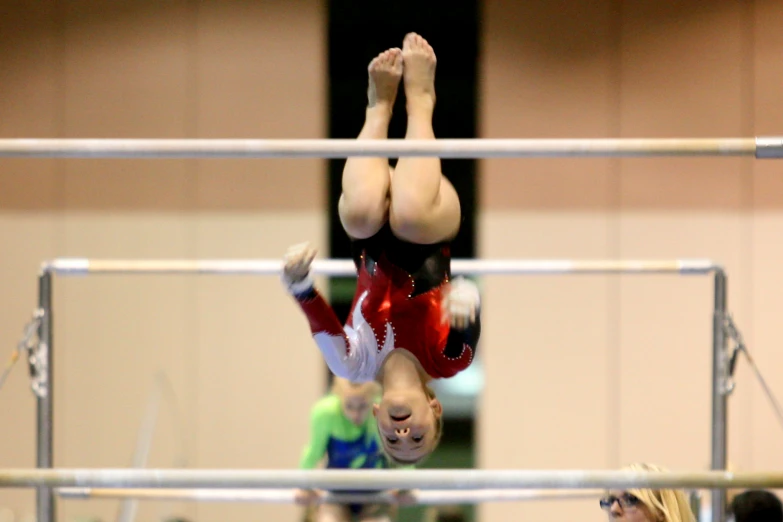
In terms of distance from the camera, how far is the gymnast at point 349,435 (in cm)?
321

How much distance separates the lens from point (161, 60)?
4.56 meters

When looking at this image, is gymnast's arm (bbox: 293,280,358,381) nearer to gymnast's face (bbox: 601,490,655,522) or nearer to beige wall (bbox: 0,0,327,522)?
gymnast's face (bbox: 601,490,655,522)

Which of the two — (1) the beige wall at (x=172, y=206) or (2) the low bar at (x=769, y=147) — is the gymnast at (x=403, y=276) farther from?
(1) the beige wall at (x=172, y=206)

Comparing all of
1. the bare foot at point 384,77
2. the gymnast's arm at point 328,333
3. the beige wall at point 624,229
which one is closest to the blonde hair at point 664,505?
the gymnast's arm at point 328,333

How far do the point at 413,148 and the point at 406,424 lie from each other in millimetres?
759

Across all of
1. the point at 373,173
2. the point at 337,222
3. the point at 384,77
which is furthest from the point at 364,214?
the point at 337,222

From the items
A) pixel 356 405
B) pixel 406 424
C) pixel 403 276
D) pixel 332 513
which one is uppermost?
pixel 403 276

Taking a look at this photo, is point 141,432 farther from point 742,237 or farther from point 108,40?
point 742,237

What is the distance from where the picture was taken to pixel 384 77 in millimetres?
2365

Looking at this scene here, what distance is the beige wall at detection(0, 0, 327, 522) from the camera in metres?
4.54

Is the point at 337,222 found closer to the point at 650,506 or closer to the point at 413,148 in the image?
the point at 650,506

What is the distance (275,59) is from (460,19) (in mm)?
895

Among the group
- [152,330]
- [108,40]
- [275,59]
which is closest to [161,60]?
[108,40]

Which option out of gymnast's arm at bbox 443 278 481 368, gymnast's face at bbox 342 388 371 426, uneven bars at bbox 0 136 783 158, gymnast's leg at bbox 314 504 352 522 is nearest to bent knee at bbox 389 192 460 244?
gymnast's arm at bbox 443 278 481 368
